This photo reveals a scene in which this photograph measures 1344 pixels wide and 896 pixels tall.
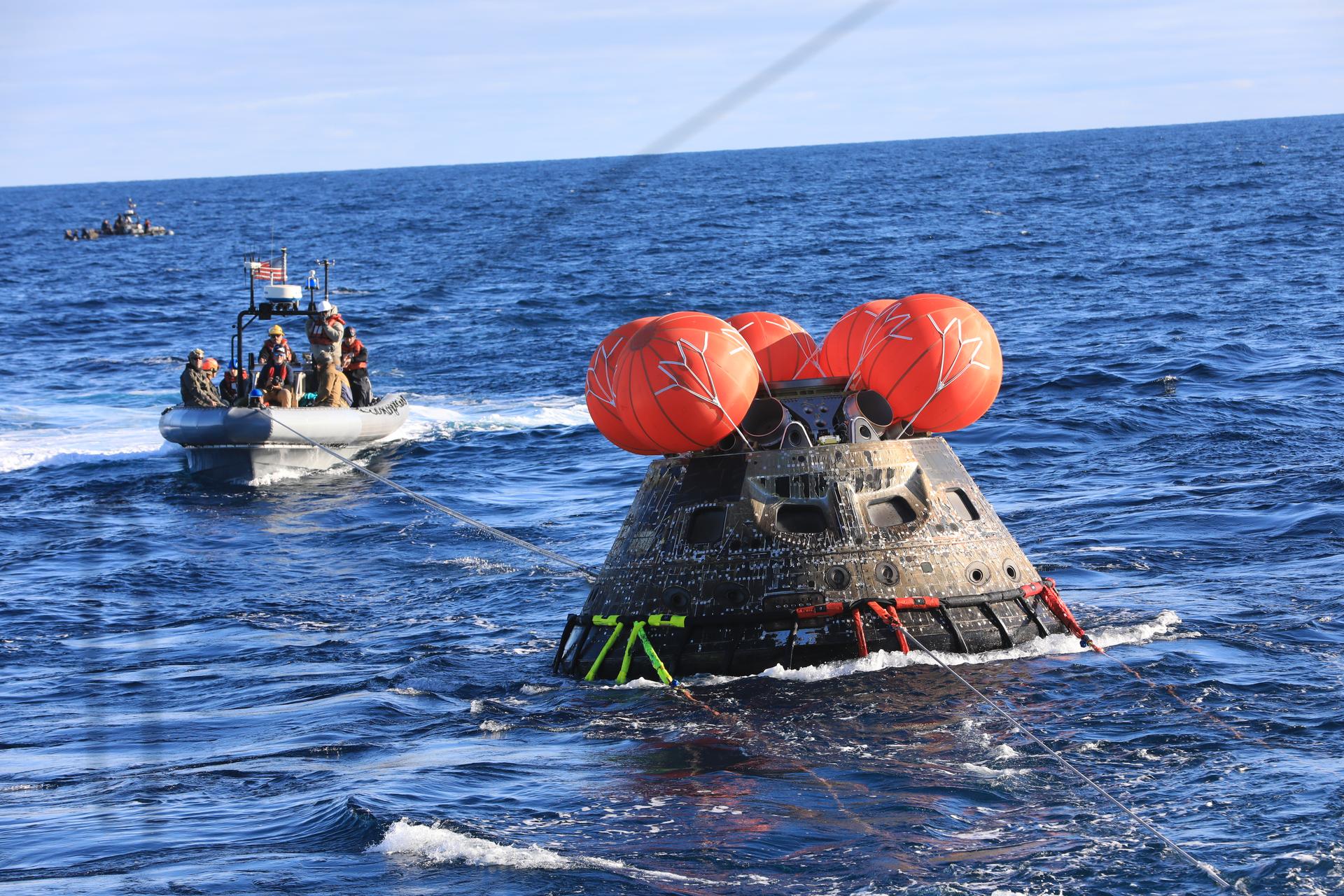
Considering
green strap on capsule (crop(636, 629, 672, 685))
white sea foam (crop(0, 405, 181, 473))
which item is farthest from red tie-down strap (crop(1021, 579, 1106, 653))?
white sea foam (crop(0, 405, 181, 473))

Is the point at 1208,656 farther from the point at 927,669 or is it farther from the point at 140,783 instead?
the point at 140,783

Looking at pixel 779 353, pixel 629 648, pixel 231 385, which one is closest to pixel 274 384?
pixel 231 385

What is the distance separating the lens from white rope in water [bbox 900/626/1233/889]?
831 centimetres

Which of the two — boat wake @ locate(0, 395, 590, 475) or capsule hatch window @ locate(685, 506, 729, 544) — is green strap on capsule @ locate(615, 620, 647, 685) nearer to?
capsule hatch window @ locate(685, 506, 729, 544)

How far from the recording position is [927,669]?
12031 millimetres

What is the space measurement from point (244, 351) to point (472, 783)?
32075mm

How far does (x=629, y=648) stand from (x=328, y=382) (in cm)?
1628

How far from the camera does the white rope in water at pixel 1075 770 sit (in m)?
8.31

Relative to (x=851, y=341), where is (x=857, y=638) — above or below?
below

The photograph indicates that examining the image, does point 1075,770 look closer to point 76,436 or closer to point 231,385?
point 231,385

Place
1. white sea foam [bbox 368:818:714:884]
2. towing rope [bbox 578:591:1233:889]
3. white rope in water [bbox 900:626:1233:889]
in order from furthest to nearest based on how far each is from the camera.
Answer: towing rope [bbox 578:591:1233:889]
white sea foam [bbox 368:818:714:884]
white rope in water [bbox 900:626:1233:889]

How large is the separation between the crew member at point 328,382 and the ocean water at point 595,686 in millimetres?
1867

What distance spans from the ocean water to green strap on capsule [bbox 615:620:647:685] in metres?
0.31

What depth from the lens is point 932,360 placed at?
12.6 metres
